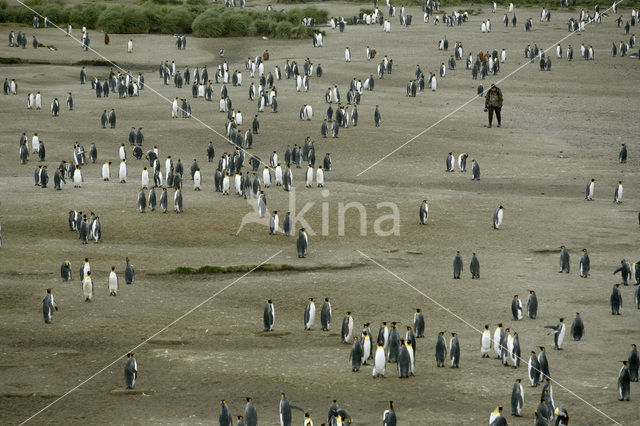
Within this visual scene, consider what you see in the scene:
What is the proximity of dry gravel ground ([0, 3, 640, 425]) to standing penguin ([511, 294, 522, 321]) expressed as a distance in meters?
0.13

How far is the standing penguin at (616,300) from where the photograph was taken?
1714 centimetres

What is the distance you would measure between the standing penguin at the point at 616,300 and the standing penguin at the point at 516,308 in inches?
70.8

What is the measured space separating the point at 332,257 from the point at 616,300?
6.73 metres

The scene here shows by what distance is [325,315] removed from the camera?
16812mm

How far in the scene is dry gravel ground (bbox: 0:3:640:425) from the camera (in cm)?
1417

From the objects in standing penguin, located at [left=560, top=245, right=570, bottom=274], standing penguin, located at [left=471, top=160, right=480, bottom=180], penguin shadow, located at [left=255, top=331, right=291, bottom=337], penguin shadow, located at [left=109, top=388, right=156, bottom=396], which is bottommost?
penguin shadow, located at [left=109, top=388, right=156, bottom=396]

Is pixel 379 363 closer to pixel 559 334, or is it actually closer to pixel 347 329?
pixel 347 329

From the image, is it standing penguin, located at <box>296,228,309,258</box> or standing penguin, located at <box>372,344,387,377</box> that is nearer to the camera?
standing penguin, located at <box>372,344,387,377</box>

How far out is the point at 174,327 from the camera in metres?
16.8

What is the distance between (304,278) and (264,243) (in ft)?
8.78

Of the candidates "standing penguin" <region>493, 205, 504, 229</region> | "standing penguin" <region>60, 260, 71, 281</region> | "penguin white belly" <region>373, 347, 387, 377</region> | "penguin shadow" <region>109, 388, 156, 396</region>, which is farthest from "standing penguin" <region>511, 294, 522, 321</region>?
"standing penguin" <region>60, 260, 71, 281</region>

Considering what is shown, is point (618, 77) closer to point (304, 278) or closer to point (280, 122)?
point (280, 122)

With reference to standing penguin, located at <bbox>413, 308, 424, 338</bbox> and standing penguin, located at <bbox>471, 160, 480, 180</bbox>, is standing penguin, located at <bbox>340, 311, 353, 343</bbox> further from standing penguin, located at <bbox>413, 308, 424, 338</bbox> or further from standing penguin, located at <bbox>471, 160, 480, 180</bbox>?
standing penguin, located at <bbox>471, 160, 480, 180</bbox>

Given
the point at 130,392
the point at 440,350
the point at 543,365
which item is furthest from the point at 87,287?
the point at 543,365
